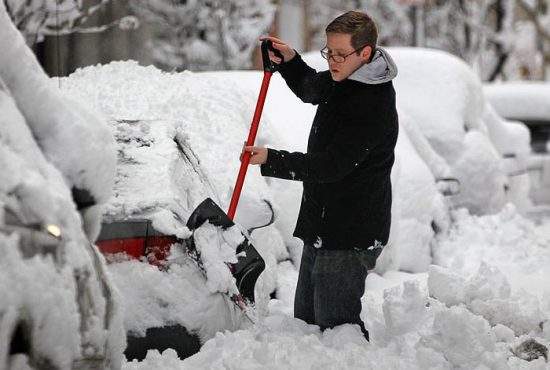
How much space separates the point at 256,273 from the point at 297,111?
2.29 metres

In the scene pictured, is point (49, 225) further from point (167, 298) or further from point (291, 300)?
point (291, 300)

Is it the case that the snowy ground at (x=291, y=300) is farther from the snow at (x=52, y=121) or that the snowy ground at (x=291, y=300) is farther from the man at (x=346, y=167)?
the snow at (x=52, y=121)

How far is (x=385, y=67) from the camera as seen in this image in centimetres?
330

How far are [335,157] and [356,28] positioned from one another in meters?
0.51

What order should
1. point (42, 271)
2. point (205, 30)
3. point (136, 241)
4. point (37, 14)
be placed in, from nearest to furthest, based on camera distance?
point (42, 271) → point (136, 241) → point (37, 14) → point (205, 30)

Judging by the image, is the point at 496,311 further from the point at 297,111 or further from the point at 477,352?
the point at 297,111

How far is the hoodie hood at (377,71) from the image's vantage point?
10.6 ft

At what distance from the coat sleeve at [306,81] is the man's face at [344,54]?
20 centimetres

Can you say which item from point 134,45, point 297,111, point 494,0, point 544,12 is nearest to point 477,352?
point 297,111

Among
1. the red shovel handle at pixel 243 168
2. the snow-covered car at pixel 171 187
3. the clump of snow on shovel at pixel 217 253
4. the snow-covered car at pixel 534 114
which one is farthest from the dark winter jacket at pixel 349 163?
the snow-covered car at pixel 534 114

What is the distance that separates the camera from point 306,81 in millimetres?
3596

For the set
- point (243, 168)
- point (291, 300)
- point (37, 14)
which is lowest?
point (291, 300)

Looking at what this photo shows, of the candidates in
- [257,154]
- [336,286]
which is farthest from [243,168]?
[336,286]

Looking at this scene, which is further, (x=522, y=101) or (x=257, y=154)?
(x=522, y=101)
